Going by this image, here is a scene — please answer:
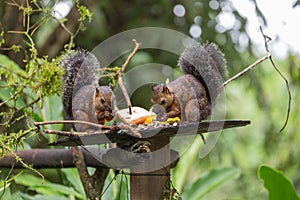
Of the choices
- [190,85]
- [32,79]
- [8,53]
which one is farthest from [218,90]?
[8,53]

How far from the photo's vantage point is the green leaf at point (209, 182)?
58.4 inches

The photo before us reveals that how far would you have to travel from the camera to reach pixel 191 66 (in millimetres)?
948

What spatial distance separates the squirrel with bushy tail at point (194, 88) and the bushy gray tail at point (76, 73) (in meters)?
0.15

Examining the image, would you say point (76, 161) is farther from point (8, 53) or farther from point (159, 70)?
point (159, 70)

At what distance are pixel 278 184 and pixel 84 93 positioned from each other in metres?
0.55

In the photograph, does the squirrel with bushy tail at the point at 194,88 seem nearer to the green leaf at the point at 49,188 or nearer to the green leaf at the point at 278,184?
the green leaf at the point at 278,184

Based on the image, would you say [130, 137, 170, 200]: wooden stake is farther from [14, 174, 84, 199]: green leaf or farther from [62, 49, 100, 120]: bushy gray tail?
[14, 174, 84, 199]: green leaf

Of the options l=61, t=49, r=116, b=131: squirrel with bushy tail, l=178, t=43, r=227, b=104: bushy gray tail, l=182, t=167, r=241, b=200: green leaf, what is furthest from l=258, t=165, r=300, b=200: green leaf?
l=61, t=49, r=116, b=131: squirrel with bushy tail

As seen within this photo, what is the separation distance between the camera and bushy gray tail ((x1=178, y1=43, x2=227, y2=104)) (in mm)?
926

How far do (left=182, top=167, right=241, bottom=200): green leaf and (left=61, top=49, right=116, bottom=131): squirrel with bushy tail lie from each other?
23.5 inches

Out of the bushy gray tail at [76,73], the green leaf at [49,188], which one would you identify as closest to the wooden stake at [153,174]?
the bushy gray tail at [76,73]

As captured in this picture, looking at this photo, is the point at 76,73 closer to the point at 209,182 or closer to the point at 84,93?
the point at 84,93

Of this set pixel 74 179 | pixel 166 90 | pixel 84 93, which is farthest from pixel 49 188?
pixel 166 90

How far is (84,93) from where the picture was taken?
953 millimetres
